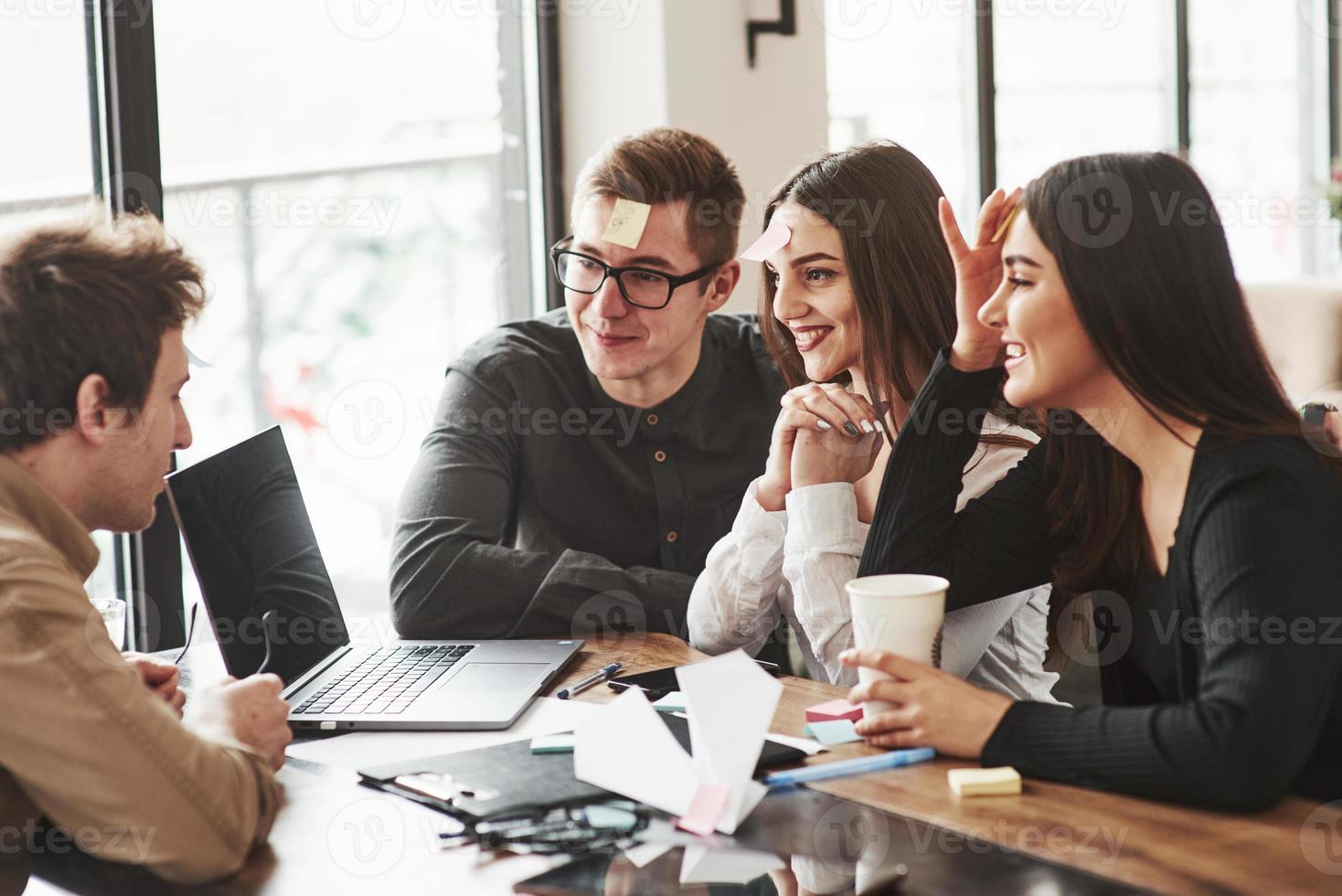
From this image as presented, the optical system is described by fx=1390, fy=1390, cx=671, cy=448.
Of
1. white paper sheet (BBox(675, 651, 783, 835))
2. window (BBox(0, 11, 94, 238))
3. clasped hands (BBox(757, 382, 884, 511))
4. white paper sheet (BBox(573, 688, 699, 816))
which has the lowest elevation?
white paper sheet (BBox(573, 688, 699, 816))

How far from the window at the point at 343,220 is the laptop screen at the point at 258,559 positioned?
938 millimetres

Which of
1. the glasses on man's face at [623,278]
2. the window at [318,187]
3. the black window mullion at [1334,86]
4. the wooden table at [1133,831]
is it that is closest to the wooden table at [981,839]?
the wooden table at [1133,831]

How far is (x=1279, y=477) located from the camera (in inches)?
48.8

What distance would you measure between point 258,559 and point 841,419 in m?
0.72

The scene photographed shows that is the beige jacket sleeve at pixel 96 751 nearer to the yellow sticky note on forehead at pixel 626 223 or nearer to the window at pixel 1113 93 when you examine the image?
the yellow sticky note on forehead at pixel 626 223

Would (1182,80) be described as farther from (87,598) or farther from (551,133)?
(87,598)

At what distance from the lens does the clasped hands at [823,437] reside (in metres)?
1.75

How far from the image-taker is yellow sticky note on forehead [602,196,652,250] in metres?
2.18

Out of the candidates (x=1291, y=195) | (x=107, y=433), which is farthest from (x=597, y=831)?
(x=1291, y=195)

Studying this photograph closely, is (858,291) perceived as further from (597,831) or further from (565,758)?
(597,831)

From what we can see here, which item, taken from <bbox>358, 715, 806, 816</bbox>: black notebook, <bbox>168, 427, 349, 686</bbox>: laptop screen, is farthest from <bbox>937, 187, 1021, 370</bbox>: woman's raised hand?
<bbox>168, 427, 349, 686</bbox>: laptop screen

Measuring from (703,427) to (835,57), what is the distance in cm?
190

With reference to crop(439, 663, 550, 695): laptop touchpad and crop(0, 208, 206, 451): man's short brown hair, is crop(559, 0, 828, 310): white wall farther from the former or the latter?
crop(0, 208, 206, 451): man's short brown hair

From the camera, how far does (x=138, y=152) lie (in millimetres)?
2455
